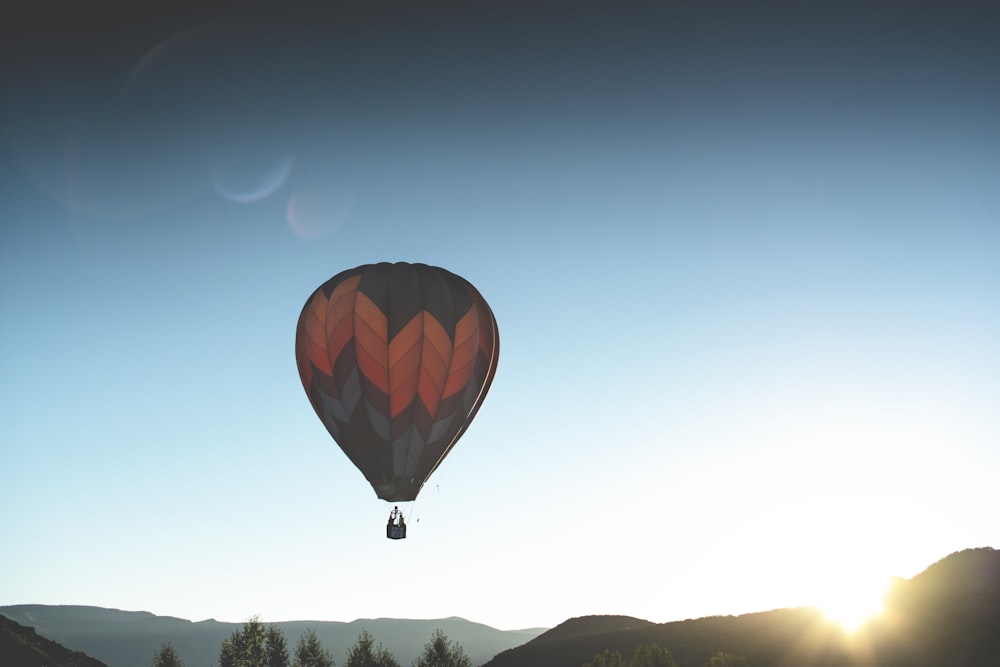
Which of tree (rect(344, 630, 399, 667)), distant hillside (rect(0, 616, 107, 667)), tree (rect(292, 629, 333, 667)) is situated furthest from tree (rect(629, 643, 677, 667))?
distant hillside (rect(0, 616, 107, 667))

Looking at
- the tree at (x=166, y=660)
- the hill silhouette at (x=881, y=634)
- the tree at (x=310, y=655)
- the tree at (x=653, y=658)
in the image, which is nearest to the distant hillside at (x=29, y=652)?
the hill silhouette at (x=881, y=634)

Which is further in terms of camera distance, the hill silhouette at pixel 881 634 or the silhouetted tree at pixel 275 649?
the silhouetted tree at pixel 275 649

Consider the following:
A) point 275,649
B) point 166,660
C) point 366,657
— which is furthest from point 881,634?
point 166,660

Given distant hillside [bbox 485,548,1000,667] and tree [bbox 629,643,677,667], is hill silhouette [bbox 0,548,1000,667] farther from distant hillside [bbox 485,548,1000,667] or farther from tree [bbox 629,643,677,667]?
tree [bbox 629,643,677,667]

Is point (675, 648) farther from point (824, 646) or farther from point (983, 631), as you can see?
point (983, 631)

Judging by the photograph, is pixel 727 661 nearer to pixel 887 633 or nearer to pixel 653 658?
pixel 653 658

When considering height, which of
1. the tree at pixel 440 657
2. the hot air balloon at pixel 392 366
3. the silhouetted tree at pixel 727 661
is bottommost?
the silhouetted tree at pixel 727 661

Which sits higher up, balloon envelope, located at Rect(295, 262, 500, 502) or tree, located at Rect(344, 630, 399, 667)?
balloon envelope, located at Rect(295, 262, 500, 502)

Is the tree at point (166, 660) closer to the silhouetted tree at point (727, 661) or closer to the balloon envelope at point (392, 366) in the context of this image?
the silhouetted tree at point (727, 661)
